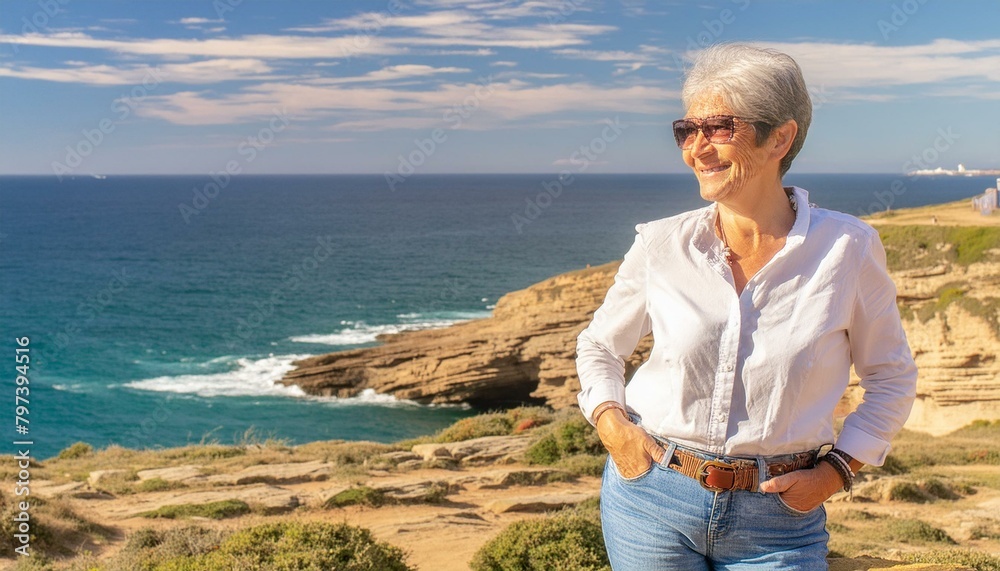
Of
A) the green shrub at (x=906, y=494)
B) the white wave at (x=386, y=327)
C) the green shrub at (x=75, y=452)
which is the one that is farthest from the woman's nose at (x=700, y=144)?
the white wave at (x=386, y=327)

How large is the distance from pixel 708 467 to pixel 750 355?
1.25 feet

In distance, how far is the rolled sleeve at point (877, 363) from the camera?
261cm

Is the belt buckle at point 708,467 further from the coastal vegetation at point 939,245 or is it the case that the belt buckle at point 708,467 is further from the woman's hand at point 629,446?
the coastal vegetation at point 939,245

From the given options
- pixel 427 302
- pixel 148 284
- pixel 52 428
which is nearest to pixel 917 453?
pixel 52 428

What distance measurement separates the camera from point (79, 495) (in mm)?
14172

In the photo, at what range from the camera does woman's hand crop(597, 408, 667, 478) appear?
8.90 feet

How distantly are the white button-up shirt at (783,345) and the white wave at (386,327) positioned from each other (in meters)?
47.2

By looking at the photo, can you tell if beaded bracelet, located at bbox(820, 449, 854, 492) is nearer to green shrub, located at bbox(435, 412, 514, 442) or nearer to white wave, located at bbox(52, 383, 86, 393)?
green shrub, located at bbox(435, 412, 514, 442)

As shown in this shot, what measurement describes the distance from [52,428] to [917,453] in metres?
32.3

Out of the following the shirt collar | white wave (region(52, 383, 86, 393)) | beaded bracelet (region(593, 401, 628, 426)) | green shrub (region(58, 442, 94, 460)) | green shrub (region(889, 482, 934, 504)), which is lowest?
white wave (region(52, 383, 86, 393))

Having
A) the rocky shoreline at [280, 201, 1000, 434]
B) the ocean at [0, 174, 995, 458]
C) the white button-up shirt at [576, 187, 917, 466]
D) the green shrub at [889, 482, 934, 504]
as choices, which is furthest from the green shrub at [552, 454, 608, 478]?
the ocean at [0, 174, 995, 458]

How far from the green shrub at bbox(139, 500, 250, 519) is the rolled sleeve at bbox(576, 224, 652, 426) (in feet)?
34.9

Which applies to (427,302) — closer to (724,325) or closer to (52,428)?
(52,428)

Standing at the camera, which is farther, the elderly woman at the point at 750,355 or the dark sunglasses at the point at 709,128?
the dark sunglasses at the point at 709,128
